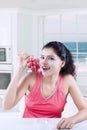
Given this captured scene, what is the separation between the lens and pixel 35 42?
3490 mm

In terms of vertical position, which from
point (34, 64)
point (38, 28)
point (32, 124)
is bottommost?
point (32, 124)

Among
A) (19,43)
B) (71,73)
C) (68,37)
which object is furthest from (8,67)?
(71,73)

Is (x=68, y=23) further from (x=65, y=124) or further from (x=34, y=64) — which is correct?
(x=65, y=124)

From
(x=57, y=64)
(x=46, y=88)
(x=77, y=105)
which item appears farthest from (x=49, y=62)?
(x=77, y=105)

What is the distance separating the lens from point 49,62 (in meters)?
1.51

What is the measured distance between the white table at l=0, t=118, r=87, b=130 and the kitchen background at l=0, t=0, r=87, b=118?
1581 millimetres

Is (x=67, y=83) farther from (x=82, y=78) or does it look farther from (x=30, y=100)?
(x=82, y=78)

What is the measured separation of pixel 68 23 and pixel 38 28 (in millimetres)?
410

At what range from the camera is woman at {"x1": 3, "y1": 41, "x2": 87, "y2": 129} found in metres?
1.52

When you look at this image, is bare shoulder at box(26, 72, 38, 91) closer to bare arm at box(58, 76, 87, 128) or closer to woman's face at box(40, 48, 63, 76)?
woman's face at box(40, 48, 63, 76)

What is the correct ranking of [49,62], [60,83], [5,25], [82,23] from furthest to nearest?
[82,23]
[5,25]
[60,83]
[49,62]

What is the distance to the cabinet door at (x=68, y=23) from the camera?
11.4 ft

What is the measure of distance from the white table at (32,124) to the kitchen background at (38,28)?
158 centimetres

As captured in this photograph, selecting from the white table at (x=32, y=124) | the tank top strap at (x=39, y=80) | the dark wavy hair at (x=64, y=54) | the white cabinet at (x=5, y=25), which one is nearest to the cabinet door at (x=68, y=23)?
the white cabinet at (x=5, y=25)
